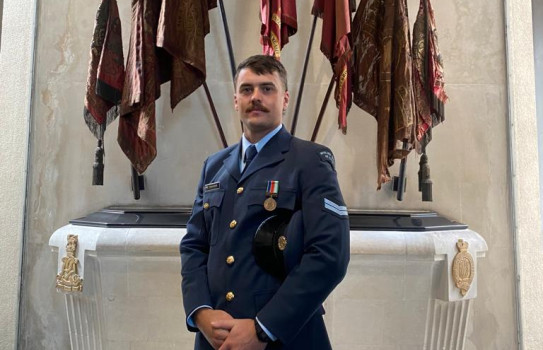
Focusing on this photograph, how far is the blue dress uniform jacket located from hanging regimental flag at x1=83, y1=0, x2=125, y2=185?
99 cm

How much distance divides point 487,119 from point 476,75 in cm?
24

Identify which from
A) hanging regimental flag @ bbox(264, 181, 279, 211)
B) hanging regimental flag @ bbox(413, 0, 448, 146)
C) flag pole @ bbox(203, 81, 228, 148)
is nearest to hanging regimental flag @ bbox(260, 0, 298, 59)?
flag pole @ bbox(203, 81, 228, 148)

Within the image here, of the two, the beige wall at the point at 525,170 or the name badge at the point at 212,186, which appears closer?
the name badge at the point at 212,186

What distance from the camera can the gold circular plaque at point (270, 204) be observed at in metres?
0.92

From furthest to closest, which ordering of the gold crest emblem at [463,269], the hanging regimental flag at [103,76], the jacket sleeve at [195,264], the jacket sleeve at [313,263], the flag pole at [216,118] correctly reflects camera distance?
the flag pole at [216,118], the hanging regimental flag at [103,76], the gold crest emblem at [463,269], the jacket sleeve at [195,264], the jacket sleeve at [313,263]

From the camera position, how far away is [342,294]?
1801 mm

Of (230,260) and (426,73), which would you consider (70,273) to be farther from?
(426,73)

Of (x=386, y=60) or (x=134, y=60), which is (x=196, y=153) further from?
(x=386, y=60)

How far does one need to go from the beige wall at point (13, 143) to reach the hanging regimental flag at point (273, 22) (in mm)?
1319

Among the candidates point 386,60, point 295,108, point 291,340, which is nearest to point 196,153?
point 295,108

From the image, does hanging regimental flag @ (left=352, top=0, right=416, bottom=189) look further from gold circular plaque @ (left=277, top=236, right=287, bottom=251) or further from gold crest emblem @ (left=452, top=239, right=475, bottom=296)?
gold circular plaque @ (left=277, top=236, right=287, bottom=251)

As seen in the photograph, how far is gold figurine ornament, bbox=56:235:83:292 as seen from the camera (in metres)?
1.67

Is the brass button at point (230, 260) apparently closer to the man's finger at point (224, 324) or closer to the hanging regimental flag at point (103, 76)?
the man's finger at point (224, 324)

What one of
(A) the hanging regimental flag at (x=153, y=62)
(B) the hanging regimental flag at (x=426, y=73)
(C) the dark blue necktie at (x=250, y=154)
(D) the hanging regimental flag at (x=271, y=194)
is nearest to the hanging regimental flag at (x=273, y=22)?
(A) the hanging regimental flag at (x=153, y=62)
